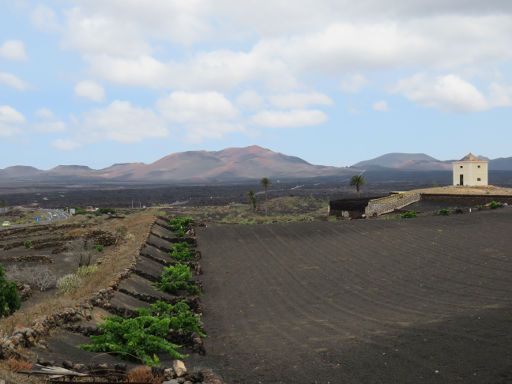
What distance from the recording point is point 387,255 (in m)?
31.4

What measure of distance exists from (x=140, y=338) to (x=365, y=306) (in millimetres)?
9139

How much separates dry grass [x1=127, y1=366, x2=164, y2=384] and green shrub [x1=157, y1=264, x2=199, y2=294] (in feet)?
42.3

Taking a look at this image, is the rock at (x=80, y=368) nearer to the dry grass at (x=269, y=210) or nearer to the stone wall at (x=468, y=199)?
the stone wall at (x=468, y=199)

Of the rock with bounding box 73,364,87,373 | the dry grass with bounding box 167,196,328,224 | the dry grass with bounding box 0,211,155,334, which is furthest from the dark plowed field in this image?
the dry grass with bounding box 167,196,328,224

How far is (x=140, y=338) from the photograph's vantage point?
48.3 ft

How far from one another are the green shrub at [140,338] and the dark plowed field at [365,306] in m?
1.07

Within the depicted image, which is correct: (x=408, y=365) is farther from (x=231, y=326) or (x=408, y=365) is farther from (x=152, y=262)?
(x=152, y=262)

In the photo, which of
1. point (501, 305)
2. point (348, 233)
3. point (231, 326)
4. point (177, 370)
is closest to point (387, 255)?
point (348, 233)

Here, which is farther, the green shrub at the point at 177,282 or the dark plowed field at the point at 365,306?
the green shrub at the point at 177,282

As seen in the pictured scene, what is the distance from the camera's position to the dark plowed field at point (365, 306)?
1362 cm

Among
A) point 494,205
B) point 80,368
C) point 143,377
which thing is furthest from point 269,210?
point 143,377

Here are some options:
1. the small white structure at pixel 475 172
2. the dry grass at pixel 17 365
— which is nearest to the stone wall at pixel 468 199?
the small white structure at pixel 475 172

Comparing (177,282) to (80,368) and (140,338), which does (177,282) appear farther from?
(80,368)

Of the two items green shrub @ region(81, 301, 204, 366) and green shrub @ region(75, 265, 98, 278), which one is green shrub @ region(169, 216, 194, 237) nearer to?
green shrub @ region(75, 265, 98, 278)
